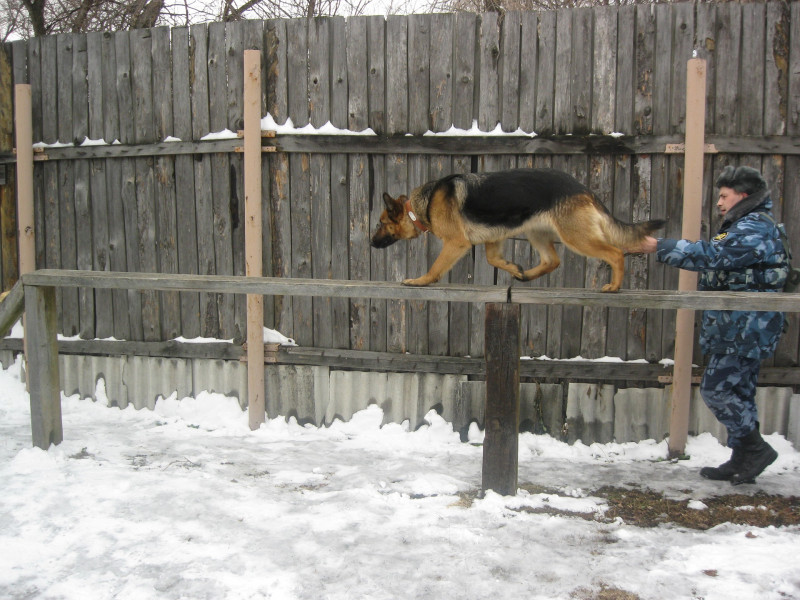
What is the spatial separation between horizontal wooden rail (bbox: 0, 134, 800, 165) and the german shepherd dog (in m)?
1.02

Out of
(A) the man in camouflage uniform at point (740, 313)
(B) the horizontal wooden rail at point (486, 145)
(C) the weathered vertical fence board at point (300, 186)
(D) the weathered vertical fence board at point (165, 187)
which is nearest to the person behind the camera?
(A) the man in camouflage uniform at point (740, 313)

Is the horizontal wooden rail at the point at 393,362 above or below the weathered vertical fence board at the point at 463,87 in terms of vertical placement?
below

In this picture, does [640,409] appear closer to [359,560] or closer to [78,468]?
[359,560]

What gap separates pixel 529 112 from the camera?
467 cm

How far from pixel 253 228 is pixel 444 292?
6.28ft

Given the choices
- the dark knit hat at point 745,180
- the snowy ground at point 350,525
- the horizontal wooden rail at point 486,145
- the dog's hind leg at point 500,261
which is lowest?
the snowy ground at point 350,525

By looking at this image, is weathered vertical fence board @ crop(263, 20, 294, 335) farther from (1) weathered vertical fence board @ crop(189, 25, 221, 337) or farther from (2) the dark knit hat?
(2) the dark knit hat

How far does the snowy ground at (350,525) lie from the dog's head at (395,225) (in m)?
1.52

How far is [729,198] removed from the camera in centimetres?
390

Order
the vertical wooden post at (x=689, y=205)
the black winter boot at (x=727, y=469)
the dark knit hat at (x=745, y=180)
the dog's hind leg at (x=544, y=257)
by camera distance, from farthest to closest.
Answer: the vertical wooden post at (x=689, y=205)
the black winter boot at (x=727, y=469)
the dog's hind leg at (x=544, y=257)
the dark knit hat at (x=745, y=180)

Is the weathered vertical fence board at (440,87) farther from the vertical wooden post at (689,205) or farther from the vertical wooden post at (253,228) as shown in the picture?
the vertical wooden post at (689,205)

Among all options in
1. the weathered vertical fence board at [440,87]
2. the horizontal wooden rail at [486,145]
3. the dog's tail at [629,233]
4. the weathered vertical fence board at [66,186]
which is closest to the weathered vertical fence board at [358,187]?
the horizontal wooden rail at [486,145]

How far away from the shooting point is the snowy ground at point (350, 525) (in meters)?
2.81

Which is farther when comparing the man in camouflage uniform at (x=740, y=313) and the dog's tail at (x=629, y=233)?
the man in camouflage uniform at (x=740, y=313)
